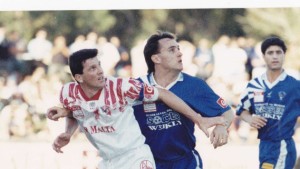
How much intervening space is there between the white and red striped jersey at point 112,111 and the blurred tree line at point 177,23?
5.48 m

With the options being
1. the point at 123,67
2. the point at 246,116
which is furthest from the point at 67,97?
the point at 123,67

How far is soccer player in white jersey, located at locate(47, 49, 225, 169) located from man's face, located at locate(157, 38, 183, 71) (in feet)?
1.17

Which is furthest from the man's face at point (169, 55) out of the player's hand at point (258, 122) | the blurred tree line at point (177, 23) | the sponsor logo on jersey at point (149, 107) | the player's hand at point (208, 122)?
the blurred tree line at point (177, 23)

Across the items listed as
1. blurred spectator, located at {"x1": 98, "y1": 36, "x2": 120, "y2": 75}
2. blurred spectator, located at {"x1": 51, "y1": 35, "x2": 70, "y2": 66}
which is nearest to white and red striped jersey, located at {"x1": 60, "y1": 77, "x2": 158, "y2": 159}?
blurred spectator, located at {"x1": 98, "y1": 36, "x2": 120, "y2": 75}

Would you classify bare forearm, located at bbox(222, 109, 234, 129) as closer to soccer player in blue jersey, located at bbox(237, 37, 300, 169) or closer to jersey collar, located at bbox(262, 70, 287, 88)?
soccer player in blue jersey, located at bbox(237, 37, 300, 169)

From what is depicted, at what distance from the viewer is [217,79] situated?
11.1 metres

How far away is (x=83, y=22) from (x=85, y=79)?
587cm

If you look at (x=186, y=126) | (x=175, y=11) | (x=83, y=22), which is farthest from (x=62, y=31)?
(x=186, y=126)

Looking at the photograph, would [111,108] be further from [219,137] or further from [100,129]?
[219,137]

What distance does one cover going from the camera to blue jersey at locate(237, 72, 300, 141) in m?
7.94

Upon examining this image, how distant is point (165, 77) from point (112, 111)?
575 mm

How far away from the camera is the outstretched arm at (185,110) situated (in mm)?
5777

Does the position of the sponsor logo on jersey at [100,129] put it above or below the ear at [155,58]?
below

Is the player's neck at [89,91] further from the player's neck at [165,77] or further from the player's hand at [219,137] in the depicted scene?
the player's hand at [219,137]
